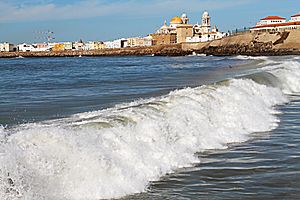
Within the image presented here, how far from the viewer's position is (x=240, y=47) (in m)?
94.3

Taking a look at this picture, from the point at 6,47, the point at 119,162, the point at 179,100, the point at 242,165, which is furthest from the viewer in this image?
the point at 6,47

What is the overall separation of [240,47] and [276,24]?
10.9 meters

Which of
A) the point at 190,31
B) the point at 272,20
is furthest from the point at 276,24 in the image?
the point at 190,31

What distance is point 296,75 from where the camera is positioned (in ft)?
72.3

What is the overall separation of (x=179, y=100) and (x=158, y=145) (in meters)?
3.11

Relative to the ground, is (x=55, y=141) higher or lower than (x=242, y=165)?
higher

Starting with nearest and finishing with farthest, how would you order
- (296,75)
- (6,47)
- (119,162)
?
(119,162) → (296,75) → (6,47)

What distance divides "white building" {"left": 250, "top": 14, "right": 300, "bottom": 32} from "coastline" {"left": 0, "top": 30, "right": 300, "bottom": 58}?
15.5 ft

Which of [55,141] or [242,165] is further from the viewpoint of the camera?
[242,165]

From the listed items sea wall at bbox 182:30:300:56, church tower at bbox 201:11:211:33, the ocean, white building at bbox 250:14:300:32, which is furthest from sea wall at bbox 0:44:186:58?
the ocean

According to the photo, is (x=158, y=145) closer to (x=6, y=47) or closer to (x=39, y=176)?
(x=39, y=176)

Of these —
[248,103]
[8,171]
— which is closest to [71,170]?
[8,171]

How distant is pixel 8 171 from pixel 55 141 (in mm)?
1073

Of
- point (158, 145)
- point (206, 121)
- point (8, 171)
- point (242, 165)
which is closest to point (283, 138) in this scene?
point (206, 121)
